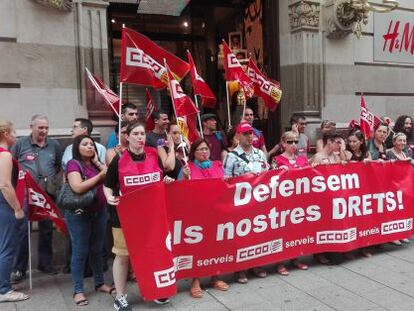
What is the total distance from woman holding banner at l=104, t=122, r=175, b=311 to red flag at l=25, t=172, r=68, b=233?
999 millimetres

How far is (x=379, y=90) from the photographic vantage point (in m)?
9.80

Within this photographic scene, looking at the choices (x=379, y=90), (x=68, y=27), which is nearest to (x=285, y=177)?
(x=68, y=27)

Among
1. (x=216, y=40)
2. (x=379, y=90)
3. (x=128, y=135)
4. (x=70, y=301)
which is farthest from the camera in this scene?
(x=216, y=40)

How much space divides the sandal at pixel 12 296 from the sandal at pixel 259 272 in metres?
2.52

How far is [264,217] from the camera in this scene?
17.0 ft

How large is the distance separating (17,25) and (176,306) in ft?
14.3

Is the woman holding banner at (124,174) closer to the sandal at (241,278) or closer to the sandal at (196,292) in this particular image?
the sandal at (196,292)

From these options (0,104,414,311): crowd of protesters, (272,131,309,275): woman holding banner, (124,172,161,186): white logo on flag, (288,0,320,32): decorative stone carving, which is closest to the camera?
(124,172,161,186): white logo on flag

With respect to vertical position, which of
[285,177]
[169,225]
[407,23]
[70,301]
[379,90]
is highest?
[407,23]

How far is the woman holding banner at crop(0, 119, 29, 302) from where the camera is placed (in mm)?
4578

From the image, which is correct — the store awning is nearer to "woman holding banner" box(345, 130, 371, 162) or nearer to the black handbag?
"woman holding banner" box(345, 130, 371, 162)

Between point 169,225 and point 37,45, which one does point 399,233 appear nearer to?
point 169,225

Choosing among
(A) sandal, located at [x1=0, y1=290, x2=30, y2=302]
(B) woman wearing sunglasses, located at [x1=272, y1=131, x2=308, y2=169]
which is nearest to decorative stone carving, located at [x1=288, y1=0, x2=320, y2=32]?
(B) woman wearing sunglasses, located at [x1=272, y1=131, x2=308, y2=169]

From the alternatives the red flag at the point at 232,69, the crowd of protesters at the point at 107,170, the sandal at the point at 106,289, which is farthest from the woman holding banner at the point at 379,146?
the sandal at the point at 106,289
